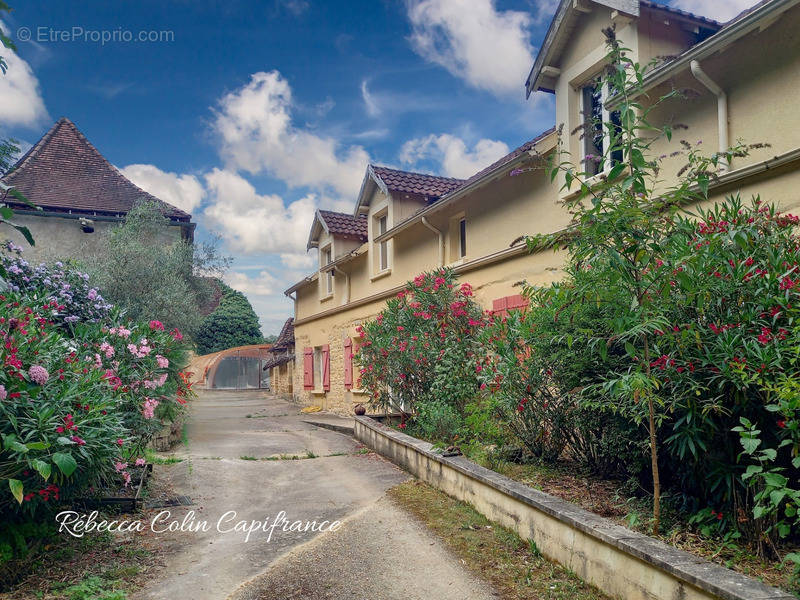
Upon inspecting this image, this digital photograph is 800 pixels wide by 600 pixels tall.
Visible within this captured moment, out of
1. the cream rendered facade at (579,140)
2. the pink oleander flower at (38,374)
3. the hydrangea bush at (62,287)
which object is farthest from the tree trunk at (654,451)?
the hydrangea bush at (62,287)

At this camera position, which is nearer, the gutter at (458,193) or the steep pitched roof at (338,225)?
the gutter at (458,193)

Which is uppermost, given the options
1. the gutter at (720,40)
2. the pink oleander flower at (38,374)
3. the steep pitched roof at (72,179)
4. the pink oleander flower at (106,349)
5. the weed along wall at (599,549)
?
the steep pitched roof at (72,179)

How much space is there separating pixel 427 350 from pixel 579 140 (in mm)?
3919

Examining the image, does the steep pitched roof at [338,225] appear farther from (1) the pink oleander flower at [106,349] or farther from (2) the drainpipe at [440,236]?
(1) the pink oleander flower at [106,349]

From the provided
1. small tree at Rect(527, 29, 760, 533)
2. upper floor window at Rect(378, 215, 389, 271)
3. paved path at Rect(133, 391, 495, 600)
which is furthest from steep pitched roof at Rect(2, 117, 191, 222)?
small tree at Rect(527, 29, 760, 533)

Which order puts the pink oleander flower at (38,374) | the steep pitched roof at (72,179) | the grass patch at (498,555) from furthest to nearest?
1. the steep pitched roof at (72,179)
2. the pink oleander flower at (38,374)
3. the grass patch at (498,555)

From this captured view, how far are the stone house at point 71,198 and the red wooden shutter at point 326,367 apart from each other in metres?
5.66

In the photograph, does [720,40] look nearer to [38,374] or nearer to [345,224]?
[38,374]

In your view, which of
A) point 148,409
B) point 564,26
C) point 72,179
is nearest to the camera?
point 148,409

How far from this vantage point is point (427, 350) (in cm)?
898

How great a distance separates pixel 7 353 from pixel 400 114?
1013 centimetres

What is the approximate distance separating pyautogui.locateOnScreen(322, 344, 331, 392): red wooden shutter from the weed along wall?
11553 mm

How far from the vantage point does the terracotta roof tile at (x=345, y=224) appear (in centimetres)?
1730

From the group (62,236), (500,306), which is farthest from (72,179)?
(500,306)
